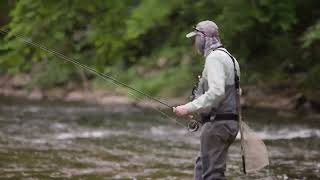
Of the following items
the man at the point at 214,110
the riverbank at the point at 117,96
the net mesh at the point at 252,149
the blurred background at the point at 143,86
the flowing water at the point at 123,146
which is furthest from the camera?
the riverbank at the point at 117,96

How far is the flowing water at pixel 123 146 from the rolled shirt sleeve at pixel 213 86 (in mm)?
3518

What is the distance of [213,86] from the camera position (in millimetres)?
5160

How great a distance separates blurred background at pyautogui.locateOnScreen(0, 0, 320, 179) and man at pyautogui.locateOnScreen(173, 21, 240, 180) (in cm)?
66

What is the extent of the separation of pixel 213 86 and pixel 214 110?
0.29 meters

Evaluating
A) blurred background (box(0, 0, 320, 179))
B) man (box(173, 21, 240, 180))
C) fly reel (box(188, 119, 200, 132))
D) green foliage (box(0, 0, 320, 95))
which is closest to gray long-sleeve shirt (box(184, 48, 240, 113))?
man (box(173, 21, 240, 180))

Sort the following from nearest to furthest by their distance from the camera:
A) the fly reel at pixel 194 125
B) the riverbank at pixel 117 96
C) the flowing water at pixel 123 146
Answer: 1. the fly reel at pixel 194 125
2. the flowing water at pixel 123 146
3. the riverbank at pixel 117 96

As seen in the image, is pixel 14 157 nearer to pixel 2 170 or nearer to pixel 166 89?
pixel 2 170

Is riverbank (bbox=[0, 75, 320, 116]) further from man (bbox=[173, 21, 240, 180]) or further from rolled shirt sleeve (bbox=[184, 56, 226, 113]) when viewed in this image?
rolled shirt sleeve (bbox=[184, 56, 226, 113])

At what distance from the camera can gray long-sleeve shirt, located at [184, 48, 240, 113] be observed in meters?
5.16

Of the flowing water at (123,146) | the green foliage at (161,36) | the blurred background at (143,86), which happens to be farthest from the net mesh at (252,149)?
the green foliage at (161,36)

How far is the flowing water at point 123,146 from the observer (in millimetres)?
9039

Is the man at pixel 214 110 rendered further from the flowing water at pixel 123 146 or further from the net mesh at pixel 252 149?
the flowing water at pixel 123 146

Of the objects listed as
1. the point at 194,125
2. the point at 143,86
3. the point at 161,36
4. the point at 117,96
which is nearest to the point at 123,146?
the point at 194,125

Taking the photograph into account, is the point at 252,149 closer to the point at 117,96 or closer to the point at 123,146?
the point at 123,146
